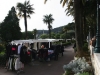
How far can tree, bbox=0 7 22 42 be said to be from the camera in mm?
41969

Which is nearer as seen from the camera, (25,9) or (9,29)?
(9,29)

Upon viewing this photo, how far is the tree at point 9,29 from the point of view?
41969 mm

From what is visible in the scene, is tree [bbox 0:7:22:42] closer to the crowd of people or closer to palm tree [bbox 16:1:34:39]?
palm tree [bbox 16:1:34:39]

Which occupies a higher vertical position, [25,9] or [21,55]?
[25,9]

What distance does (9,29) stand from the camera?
42219 mm

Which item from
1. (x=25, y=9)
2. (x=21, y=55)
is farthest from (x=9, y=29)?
(x=21, y=55)

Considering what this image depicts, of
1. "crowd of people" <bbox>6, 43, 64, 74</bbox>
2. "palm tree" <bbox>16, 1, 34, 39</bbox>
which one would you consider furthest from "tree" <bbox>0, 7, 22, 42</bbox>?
"crowd of people" <bbox>6, 43, 64, 74</bbox>

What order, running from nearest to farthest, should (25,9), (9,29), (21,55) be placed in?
1. (21,55)
2. (9,29)
3. (25,9)

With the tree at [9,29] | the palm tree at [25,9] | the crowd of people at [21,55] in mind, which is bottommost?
the crowd of people at [21,55]

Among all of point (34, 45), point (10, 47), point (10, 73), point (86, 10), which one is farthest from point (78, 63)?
point (86, 10)

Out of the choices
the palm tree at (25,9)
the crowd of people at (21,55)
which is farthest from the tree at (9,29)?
the crowd of people at (21,55)

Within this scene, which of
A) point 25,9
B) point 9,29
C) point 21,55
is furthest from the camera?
point 25,9

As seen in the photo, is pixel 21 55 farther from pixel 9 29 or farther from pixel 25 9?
pixel 25 9

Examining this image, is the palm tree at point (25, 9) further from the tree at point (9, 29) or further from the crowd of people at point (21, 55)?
the crowd of people at point (21, 55)
